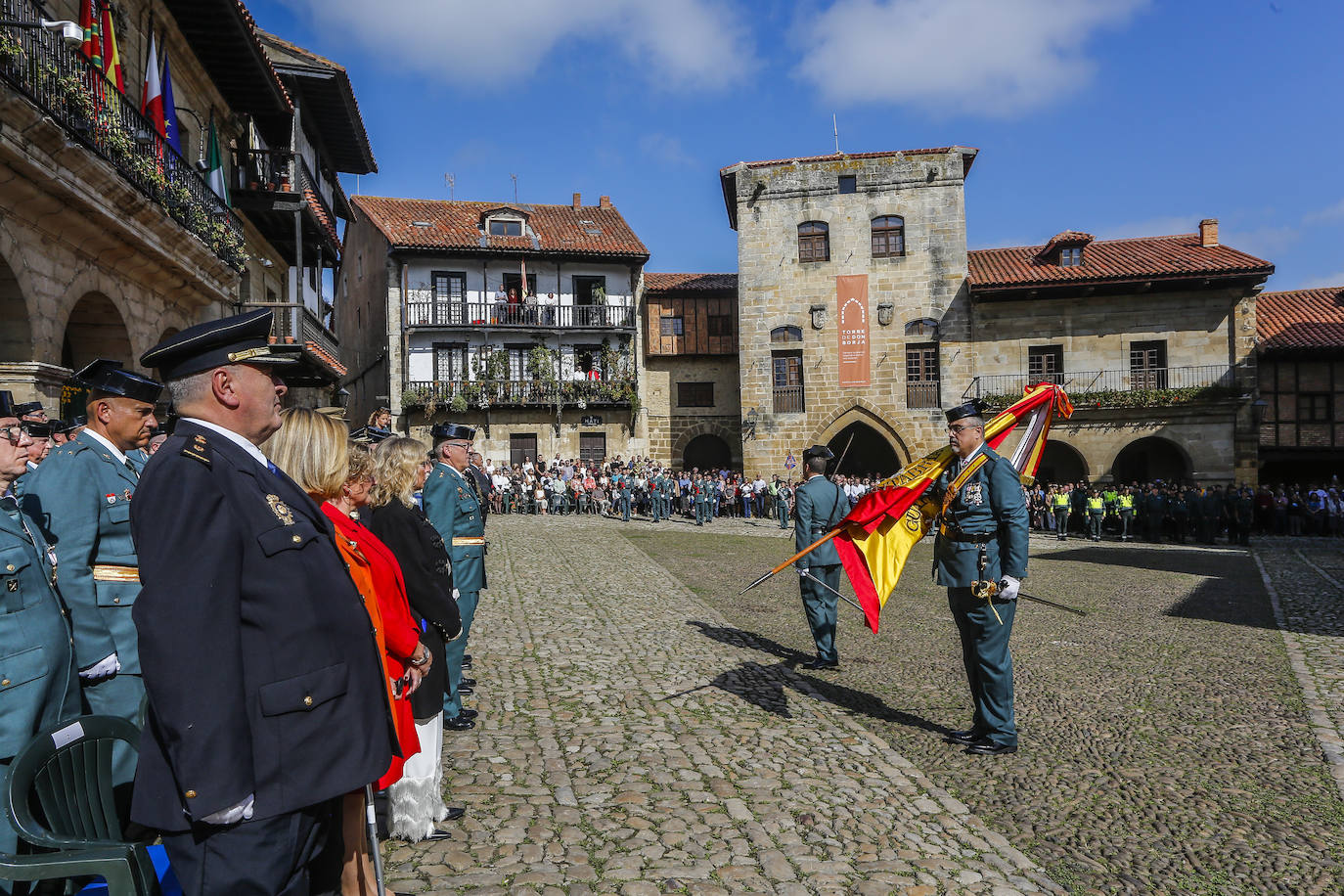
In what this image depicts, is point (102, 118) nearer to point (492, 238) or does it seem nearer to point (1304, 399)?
point (492, 238)

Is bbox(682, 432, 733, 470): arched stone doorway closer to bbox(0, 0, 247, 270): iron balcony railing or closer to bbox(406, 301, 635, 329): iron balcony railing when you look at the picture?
bbox(406, 301, 635, 329): iron balcony railing

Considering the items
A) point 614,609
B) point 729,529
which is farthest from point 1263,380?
point 614,609

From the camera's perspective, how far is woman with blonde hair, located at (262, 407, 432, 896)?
2973 millimetres

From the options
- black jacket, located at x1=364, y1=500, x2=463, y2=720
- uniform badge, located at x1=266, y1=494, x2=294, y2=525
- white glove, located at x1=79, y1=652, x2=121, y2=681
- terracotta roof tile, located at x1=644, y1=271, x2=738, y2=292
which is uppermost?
terracotta roof tile, located at x1=644, y1=271, x2=738, y2=292

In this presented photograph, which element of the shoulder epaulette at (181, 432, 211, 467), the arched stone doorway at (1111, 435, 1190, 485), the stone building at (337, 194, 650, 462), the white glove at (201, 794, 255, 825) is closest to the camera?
the white glove at (201, 794, 255, 825)

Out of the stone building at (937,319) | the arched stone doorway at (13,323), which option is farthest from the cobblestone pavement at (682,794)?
the stone building at (937,319)

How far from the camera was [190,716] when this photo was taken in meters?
2.01

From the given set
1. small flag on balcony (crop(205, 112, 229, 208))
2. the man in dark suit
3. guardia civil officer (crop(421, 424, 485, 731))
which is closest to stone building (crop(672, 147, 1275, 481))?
small flag on balcony (crop(205, 112, 229, 208))

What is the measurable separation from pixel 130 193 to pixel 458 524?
711 cm

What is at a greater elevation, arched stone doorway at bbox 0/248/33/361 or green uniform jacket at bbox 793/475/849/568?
arched stone doorway at bbox 0/248/33/361

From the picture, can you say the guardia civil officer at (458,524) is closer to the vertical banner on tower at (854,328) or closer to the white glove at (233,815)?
the white glove at (233,815)

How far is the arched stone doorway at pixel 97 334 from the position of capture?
38.6ft

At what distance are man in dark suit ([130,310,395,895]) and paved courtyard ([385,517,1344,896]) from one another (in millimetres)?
1695

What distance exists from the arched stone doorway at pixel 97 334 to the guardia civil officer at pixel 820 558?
9.42 m
